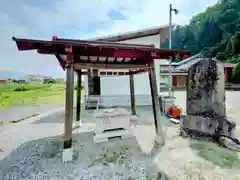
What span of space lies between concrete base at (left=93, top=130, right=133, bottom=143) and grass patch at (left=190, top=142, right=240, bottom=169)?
167cm

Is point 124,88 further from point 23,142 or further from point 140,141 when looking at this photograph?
point 23,142

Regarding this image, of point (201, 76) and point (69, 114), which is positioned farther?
point (201, 76)

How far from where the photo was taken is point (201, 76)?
436 centimetres

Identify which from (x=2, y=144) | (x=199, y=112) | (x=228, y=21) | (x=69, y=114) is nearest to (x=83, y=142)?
(x=69, y=114)

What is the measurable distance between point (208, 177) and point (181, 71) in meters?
24.9

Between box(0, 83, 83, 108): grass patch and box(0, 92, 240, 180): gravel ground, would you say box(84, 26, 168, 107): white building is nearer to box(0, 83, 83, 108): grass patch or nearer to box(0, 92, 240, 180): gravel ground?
box(0, 92, 240, 180): gravel ground

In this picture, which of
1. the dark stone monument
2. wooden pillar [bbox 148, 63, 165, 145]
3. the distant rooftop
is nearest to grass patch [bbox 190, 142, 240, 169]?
the dark stone monument

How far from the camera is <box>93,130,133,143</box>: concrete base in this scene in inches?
166

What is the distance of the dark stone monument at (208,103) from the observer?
13.4 ft

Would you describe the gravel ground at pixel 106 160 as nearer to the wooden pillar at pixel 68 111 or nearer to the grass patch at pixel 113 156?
the grass patch at pixel 113 156

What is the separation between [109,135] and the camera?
170 inches

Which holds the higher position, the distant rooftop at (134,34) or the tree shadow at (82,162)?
the distant rooftop at (134,34)

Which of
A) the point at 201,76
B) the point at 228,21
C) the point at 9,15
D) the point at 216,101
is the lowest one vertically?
the point at 216,101

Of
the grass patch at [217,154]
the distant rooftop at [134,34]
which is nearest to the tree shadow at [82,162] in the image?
the grass patch at [217,154]
